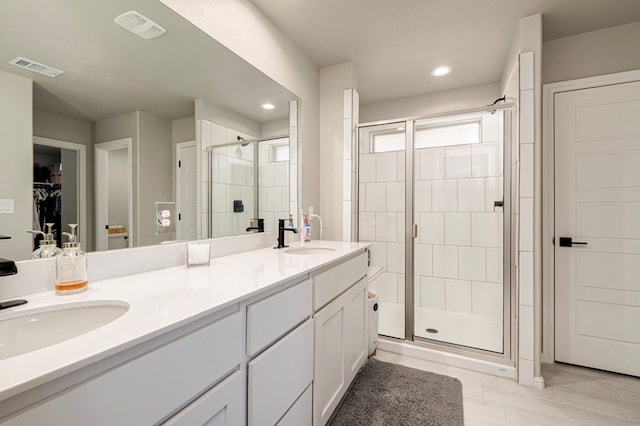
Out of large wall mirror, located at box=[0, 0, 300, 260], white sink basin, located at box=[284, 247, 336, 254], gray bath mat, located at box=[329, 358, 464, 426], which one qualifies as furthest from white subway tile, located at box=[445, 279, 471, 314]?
large wall mirror, located at box=[0, 0, 300, 260]

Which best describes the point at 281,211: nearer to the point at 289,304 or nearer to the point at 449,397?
the point at 289,304

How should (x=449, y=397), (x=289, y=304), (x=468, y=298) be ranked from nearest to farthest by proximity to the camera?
(x=289, y=304)
(x=449, y=397)
(x=468, y=298)

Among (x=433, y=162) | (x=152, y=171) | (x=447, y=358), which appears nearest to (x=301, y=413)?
(x=152, y=171)

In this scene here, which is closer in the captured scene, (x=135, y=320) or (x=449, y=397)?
(x=135, y=320)

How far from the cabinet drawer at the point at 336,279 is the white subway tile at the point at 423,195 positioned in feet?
2.81

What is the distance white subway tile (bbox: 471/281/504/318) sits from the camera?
2.30m

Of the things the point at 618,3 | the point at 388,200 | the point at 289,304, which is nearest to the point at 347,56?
the point at 388,200

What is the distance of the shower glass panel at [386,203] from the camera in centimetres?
259

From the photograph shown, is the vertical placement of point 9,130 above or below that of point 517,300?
above

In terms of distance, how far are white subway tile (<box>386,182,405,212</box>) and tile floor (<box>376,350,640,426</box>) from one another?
129 centimetres

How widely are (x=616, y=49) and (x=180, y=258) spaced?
10.5ft

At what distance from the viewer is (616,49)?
2.07 meters

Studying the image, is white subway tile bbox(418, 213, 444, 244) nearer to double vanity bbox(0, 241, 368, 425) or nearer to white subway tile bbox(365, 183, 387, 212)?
white subway tile bbox(365, 183, 387, 212)

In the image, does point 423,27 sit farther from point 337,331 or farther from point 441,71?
point 337,331
